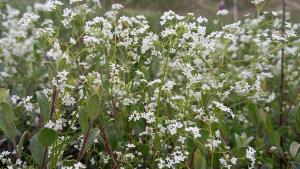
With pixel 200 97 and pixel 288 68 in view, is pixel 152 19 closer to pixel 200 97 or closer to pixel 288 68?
pixel 288 68

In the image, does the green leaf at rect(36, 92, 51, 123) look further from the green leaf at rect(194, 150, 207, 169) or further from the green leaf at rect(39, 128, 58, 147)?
the green leaf at rect(194, 150, 207, 169)

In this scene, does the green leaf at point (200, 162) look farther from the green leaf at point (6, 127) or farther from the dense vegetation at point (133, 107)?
the green leaf at point (6, 127)

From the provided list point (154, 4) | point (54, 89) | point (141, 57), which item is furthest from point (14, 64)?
point (154, 4)

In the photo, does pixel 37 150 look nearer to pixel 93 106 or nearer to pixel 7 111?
pixel 7 111

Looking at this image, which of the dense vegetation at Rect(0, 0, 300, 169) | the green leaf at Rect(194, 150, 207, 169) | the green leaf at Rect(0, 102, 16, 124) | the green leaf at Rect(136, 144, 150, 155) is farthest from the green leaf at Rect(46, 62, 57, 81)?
the green leaf at Rect(194, 150, 207, 169)

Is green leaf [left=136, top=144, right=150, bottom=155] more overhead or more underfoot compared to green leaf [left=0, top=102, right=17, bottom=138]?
more underfoot

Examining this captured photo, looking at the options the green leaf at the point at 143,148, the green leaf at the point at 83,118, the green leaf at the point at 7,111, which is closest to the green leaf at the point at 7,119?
the green leaf at the point at 7,111
